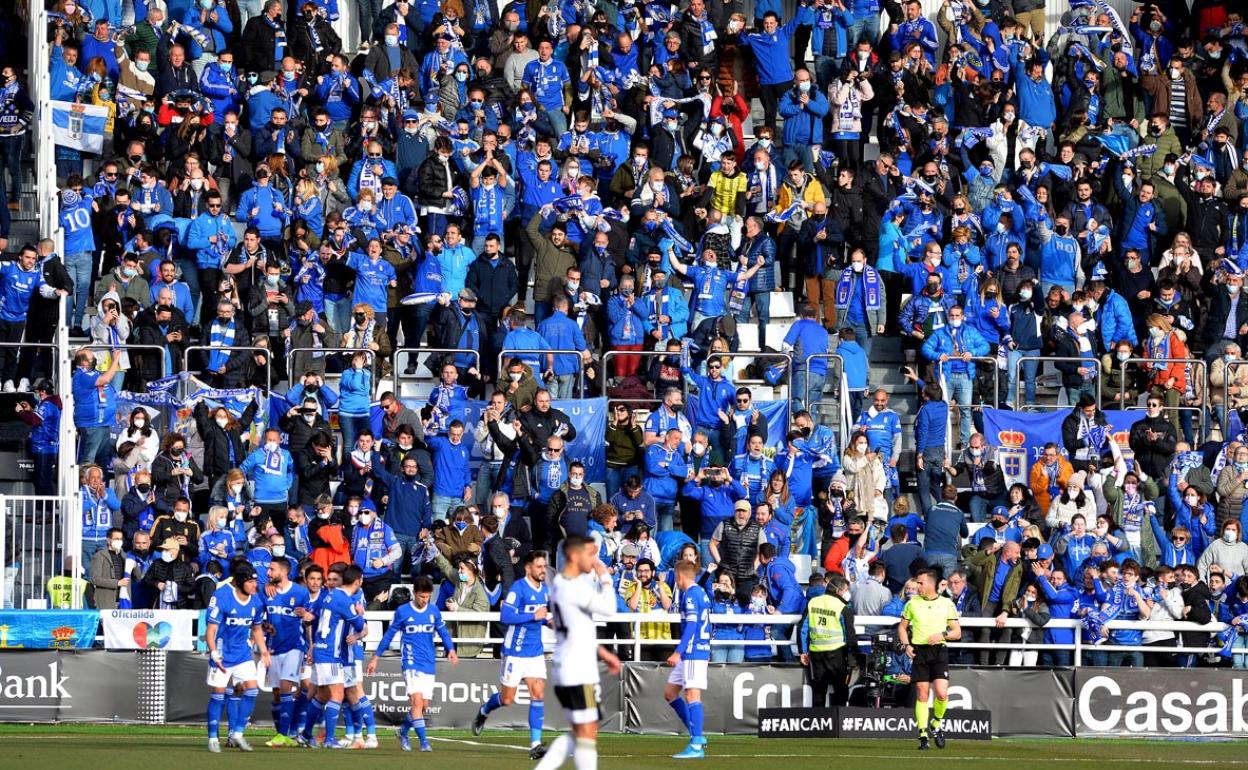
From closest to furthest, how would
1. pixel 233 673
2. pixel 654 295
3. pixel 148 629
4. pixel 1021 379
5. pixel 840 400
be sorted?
pixel 233 673
pixel 148 629
pixel 840 400
pixel 654 295
pixel 1021 379

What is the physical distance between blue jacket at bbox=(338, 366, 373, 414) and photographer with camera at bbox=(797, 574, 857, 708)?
6.30 meters

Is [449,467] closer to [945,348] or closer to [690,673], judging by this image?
[690,673]

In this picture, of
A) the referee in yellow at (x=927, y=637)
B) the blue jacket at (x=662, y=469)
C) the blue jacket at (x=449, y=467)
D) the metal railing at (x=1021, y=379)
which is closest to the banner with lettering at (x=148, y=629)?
the blue jacket at (x=449, y=467)

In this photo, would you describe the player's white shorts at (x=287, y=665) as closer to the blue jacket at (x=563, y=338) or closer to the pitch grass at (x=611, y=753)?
the pitch grass at (x=611, y=753)

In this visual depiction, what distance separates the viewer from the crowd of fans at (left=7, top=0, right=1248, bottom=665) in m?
25.8

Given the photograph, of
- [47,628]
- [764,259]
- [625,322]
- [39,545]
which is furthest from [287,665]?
Answer: [764,259]

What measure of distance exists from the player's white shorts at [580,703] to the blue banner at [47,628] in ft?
32.8

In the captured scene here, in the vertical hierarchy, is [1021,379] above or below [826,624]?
above

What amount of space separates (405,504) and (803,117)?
30.9 ft

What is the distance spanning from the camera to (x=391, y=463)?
86.5 feet

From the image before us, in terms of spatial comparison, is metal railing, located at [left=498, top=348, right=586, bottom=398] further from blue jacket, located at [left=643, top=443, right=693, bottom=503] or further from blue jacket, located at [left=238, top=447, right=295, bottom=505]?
blue jacket, located at [left=238, top=447, right=295, bottom=505]

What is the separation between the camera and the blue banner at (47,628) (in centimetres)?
2373

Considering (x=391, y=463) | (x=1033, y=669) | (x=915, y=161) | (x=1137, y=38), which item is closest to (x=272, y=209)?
(x=391, y=463)

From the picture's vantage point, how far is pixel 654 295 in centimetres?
2873
